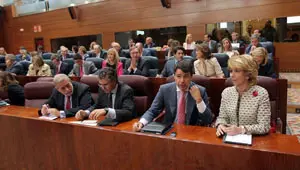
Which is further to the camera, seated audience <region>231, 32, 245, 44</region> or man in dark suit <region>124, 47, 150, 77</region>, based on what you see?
seated audience <region>231, 32, 245, 44</region>

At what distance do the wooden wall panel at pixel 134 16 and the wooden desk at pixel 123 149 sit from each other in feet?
18.7

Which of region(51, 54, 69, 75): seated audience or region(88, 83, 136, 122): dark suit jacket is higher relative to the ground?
region(51, 54, 69, 75): seated audience

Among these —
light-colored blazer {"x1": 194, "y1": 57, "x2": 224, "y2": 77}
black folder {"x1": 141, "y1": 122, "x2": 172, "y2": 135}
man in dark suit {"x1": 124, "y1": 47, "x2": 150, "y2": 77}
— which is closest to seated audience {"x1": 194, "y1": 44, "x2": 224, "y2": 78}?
light-colored blazer {"x1": 194, "y1": 57, "x2": 224, "y2": 77}

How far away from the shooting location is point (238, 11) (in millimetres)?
6547

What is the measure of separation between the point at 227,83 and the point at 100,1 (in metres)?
7.75

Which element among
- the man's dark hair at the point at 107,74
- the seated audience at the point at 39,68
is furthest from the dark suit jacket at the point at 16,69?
the man's dark hair at the point at 107,74

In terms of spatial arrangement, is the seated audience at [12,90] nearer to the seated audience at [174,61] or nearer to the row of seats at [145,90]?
the row of seats at [145,90]

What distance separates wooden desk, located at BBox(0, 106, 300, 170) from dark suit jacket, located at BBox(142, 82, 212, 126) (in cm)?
33

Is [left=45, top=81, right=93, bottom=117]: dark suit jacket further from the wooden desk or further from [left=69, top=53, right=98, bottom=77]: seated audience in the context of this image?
[left=69, top=53, right=98, bottom=77]: seated audience

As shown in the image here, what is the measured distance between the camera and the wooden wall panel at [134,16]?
20.9ft

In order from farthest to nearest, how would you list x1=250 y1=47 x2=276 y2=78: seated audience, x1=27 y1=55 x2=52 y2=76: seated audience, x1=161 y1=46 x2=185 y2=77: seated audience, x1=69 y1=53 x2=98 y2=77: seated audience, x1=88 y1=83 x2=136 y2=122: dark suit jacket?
x1=27 y1=55 x2=52 y2=76: seated audience, x1=69 y1=53 x2=98 y2=77: seated audience, x1=161 y1=46 x2=185 y2=77: seated audience, x1=250 y1=47 x2=276 y2=78: seated audience, x1=88 y1=83 x2=136 y2=122: dark suit jacket

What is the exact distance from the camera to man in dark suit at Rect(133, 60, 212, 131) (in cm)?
187

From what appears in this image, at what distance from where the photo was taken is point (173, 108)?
2008mm

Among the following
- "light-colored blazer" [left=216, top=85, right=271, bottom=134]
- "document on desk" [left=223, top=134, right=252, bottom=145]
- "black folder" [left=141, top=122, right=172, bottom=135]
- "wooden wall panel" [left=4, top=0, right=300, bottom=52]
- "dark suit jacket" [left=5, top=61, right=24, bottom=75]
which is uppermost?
"wooden wall panel" [left=4, top=0, right=300, bottom=52]
